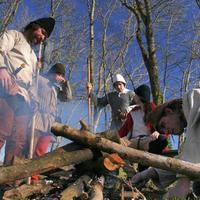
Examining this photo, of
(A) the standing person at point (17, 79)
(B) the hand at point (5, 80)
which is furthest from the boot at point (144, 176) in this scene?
(B) the hand at point (5, 80)

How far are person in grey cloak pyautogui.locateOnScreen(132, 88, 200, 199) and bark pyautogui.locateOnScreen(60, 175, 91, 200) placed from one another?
80 cm

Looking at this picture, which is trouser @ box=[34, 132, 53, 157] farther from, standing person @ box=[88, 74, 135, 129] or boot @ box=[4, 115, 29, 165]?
standing person @ box=[88, 74, 135, 129]

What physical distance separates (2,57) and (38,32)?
2.15 ft

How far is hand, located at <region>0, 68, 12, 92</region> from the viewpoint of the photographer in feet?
13.8

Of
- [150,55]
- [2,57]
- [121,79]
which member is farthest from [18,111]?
[150,55]

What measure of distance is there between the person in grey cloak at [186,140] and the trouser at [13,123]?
1.50 meters

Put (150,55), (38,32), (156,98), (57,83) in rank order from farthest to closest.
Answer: (150,55) < (156,98) < (57,83) < (38,32)

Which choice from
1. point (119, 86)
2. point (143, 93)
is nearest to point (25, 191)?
point (143, 93)

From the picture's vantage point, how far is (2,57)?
442cm

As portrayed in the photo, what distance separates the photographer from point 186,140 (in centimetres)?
370

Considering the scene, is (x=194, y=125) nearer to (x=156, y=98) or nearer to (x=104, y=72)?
(x=156, y=98)

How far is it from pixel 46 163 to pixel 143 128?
2.69m

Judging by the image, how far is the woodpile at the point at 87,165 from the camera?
3.21 meters

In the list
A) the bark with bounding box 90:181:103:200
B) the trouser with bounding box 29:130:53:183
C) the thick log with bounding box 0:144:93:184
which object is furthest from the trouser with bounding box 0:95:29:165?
the bark with bounding box 90:181:103:200
